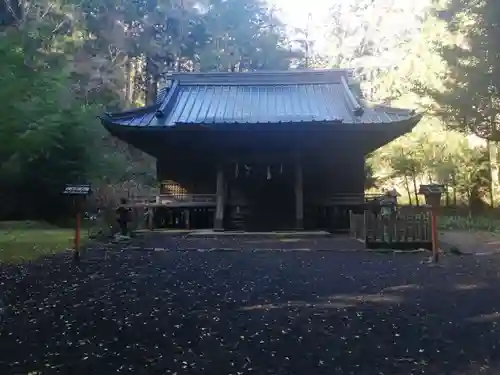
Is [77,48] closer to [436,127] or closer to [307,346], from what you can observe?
[436,127]

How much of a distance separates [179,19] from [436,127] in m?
18.3

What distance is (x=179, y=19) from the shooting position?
Answer: 108 feet

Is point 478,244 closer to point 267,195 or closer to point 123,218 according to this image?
point 267,195

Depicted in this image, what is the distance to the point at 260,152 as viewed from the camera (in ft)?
49.0

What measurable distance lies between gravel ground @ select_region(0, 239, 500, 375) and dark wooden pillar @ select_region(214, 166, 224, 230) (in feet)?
18.1

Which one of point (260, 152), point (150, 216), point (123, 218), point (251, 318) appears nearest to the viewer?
point (251, 318)

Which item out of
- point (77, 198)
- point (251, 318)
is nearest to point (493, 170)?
point (77, 198)

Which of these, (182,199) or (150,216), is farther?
(182,199)

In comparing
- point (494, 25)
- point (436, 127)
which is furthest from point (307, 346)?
point (436, 127)

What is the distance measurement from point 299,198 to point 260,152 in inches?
73.7

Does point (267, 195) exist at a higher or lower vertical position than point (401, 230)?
higher

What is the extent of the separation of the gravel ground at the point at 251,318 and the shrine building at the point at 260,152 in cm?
584

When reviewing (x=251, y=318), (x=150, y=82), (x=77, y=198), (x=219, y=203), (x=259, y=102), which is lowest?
(x=251, y=318)

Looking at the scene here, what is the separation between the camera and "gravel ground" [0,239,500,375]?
3.49 metres
